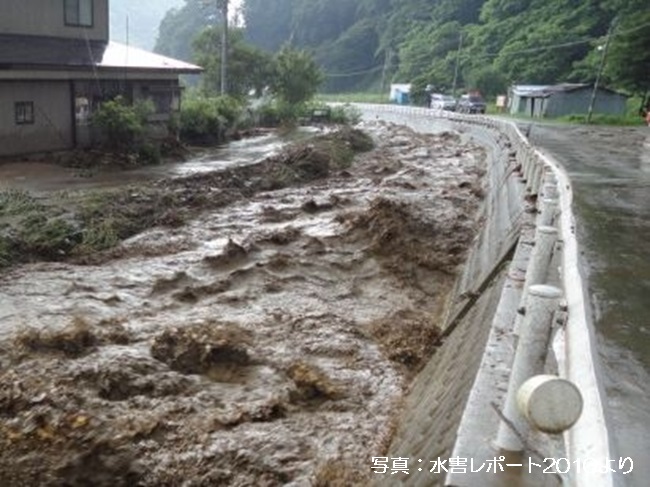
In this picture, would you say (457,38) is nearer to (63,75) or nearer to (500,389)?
(63,75)

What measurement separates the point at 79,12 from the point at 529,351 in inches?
951

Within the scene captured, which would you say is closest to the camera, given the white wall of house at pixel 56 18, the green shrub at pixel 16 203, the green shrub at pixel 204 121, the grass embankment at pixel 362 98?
the green shrub at pixel 16 203

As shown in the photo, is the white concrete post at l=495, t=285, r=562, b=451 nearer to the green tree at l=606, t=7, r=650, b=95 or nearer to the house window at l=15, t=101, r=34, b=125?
the house window at l=15, t=101, r=34, b=125

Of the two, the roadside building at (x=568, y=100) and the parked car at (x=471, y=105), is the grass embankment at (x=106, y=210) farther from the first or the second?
the parked car at (x=471, y=105)

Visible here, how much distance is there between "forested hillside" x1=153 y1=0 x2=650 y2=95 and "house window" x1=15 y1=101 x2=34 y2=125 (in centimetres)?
3876

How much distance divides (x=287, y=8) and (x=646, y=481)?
11404 cm

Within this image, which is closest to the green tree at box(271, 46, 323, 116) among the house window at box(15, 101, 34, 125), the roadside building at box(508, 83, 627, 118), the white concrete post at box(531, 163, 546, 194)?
the roadside building at box(508, 83, 627, 118)

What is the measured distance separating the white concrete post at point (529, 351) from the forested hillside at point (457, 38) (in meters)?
46.3

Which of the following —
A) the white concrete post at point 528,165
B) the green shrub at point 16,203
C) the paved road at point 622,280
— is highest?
the white concrete post at point 528,165

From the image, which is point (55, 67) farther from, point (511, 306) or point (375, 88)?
point (375, 88)

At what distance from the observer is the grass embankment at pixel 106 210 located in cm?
1223

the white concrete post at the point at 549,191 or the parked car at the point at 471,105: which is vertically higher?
the white concrete post at the point at 549,191

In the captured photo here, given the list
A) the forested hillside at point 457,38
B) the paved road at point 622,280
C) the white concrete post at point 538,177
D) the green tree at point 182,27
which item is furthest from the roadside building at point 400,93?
the white concrete post at point 538,177

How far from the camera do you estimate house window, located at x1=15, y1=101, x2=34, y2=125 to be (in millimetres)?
19406
